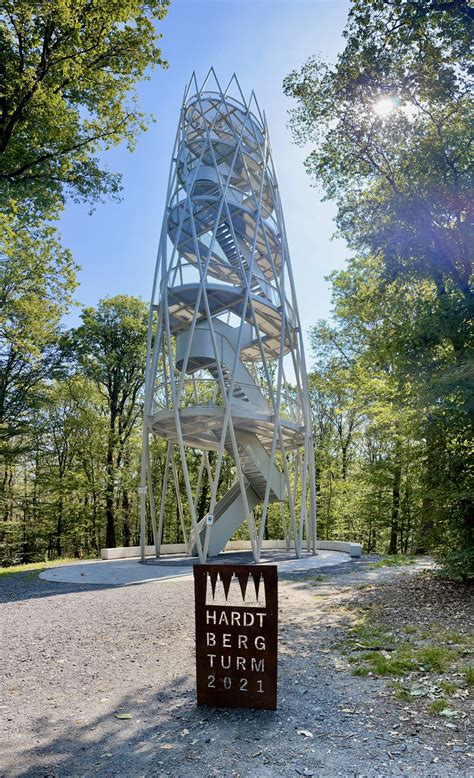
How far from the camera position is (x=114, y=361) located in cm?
2283

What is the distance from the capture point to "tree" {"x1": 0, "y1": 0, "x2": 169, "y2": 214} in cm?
708

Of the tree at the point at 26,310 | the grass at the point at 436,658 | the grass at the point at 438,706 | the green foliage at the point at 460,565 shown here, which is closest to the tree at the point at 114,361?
the tree at the point at 26,310

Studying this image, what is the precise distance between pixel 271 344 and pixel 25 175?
11.5 meters

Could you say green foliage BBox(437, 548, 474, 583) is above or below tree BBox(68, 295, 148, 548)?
below

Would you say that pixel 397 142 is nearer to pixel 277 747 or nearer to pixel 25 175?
pixel 25 175

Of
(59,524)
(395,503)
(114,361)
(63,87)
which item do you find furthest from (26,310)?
(395,503)

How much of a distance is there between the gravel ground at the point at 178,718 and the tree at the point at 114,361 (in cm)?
1719

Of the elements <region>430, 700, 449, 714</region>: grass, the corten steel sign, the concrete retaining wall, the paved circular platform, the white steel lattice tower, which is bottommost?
the concrete retaining wall

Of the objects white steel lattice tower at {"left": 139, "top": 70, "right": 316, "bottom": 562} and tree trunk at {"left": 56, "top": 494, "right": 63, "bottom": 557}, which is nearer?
white steel lattice tower at {"left": 139, "top": 70, "right": 316, "bottom": 562}

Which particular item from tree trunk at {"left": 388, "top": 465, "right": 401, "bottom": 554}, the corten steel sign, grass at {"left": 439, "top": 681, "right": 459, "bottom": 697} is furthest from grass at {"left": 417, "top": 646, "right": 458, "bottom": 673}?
tree trunk at {"left": 388, "top": 465, "right": 401, "bottom": 554}

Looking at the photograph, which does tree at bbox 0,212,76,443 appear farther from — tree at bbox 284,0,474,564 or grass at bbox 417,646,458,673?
grass at bbox 417,646,458,673

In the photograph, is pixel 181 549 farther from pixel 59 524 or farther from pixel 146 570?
pixel 59 524

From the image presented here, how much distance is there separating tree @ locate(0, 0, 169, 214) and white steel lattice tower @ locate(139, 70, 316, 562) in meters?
5.37

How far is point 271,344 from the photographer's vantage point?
725 inches
